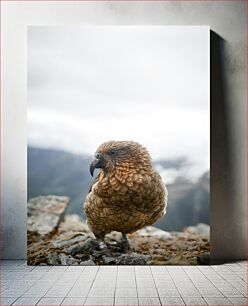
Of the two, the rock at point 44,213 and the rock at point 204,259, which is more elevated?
the rock at point 44,213

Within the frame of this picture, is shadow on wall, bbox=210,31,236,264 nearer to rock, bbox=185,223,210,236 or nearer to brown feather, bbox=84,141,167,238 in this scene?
rock, bbox=185,223,210,236

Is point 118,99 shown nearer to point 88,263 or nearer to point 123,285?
point 88,263

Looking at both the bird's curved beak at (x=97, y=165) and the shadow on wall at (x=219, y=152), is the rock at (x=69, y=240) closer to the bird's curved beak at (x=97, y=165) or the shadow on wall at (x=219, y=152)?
the bird's curved beak at (x=97, y=165)

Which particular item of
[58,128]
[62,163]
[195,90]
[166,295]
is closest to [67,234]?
[62,163]

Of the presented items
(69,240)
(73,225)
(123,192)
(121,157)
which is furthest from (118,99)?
(69,240)

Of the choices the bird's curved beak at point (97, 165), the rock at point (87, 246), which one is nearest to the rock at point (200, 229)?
the rock at point (87, 246)
